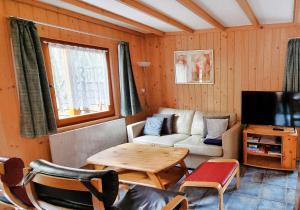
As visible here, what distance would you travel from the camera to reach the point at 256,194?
2.74 m

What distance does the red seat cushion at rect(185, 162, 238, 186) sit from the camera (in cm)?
239

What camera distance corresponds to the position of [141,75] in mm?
4652

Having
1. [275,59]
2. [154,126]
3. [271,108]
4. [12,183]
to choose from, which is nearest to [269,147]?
[271,108]

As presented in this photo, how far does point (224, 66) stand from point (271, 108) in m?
1.06

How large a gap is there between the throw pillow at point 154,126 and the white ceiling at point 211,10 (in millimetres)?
1558

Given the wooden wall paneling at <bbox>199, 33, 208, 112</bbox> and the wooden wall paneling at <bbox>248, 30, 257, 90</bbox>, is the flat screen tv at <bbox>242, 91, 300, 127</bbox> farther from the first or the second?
the wooden wall paneling at <bbox>199, 33, 208, 112</bbox>

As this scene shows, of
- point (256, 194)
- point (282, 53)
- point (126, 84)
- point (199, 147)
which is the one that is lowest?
point (256, 194)

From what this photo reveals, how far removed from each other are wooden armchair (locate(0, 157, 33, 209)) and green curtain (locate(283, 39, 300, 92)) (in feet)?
12.0

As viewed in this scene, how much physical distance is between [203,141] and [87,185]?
8.20 feet

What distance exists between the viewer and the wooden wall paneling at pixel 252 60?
3.83 meters

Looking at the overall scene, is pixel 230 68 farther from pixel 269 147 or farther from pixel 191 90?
pixel 269 147

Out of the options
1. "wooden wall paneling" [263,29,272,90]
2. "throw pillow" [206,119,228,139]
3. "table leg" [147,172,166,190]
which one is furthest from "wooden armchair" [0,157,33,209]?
"wooden wall paneling" [263,29,272,90]

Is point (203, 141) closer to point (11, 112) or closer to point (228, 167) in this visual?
point (228, 167)

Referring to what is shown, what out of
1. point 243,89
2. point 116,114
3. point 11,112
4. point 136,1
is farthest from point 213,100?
point 11,112
